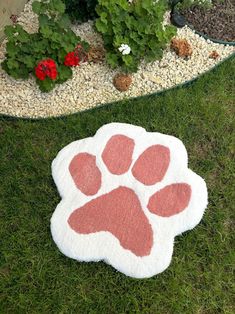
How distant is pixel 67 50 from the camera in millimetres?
2793

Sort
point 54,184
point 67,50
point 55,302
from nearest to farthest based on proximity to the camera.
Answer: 1. point 55,302
2. point 54,184
3. point 67,50

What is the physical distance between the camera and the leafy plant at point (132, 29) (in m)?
2.81

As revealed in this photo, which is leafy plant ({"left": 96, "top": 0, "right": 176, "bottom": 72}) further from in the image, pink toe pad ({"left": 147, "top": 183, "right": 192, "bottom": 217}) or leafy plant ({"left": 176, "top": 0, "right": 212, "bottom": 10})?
pink toe pad ({"left": 147, "top": 183, "right": 192, "bottom": 217})

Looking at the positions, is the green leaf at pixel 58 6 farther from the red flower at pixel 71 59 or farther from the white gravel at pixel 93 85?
the white gravel at pixel 93 85

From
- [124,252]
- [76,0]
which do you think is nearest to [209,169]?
[124,252]

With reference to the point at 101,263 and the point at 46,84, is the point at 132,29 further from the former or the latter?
the point at 101,263

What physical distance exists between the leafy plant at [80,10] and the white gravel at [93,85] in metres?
0.42

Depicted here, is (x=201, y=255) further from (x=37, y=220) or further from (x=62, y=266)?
(x=37, y=220)

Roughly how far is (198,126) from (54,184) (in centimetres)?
104

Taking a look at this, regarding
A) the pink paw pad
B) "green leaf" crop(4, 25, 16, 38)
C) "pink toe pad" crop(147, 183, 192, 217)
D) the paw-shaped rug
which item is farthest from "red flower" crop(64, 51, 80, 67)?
"pink toe pad" crop(147, 183, 192, 217)

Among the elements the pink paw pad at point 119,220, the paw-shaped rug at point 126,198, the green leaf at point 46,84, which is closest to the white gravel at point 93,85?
the green leaf at point 46,84

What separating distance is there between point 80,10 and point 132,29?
1.79 ft

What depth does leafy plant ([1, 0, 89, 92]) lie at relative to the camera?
2.76 meters

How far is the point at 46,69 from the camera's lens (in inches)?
108
